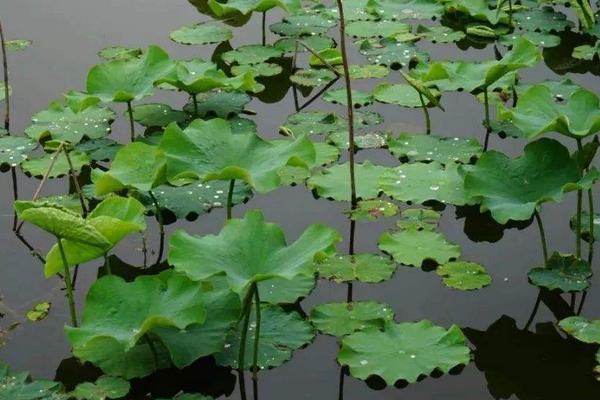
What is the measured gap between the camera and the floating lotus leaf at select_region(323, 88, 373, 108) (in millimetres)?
3893

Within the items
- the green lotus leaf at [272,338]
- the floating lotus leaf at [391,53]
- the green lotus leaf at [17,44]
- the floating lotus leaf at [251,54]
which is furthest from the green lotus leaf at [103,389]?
the green lotus leaf at [17,44]

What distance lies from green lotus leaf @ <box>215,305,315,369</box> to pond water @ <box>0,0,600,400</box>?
0.02m

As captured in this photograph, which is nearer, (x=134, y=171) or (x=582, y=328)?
(x=582, y=328)

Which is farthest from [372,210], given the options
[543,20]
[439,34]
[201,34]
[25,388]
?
[543,20]

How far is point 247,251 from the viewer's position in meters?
2.43

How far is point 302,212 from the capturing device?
3.28m

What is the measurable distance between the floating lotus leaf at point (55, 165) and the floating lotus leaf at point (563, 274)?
150 cm

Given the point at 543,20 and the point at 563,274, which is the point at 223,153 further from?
the point at 543,20

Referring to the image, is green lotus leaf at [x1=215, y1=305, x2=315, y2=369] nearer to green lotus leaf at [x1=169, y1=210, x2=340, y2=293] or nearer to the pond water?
the pond water

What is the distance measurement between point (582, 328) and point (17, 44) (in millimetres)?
2818

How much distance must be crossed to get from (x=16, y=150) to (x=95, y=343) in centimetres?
129

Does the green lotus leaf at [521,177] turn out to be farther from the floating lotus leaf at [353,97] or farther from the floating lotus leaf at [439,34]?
the floating lotus leaf at [439,34]

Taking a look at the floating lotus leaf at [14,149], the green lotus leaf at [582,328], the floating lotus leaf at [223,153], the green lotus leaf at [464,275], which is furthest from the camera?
the floating lotus leaf at [14,149]

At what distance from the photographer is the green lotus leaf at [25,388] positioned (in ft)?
8.01
